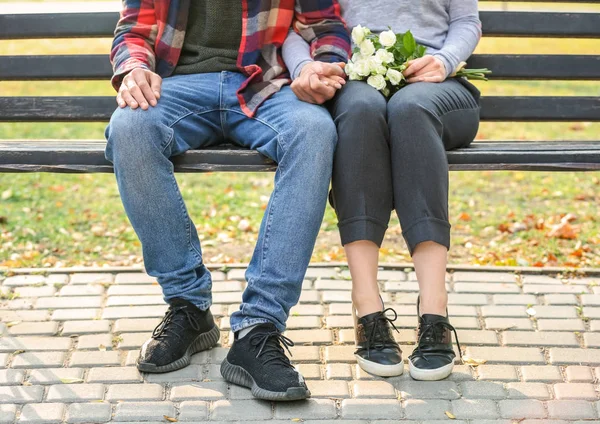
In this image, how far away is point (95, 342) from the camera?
3.36 meters

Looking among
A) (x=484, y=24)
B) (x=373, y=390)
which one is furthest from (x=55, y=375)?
(x=484, y=24)

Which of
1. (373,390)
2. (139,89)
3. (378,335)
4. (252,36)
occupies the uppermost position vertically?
(252,36)

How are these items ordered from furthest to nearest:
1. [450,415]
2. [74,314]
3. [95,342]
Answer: [74,314] < [95,342] < [450,415]

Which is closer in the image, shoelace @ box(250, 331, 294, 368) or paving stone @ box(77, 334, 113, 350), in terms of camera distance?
shoelace @ box(250, 331, 294, 368)

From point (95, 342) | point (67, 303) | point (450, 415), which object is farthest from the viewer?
point (67, 303)

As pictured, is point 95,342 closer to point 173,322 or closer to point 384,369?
point 173,322

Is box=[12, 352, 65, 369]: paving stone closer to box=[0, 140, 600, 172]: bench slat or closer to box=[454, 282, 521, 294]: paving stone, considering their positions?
box=[0, 140, 600, 172]: bench slat

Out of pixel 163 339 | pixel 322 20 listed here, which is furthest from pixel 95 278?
pixel 322 20

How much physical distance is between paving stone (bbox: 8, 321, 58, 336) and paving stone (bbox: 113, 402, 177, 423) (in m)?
0.75

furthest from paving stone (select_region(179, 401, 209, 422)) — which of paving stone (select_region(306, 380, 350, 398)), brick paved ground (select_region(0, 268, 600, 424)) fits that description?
paving stone (select_region(306, 380, 350, 398))

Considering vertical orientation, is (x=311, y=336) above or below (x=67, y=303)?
below

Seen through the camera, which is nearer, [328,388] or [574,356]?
[328,388]

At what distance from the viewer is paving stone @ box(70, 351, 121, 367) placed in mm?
3160

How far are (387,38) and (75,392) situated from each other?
173 cm
